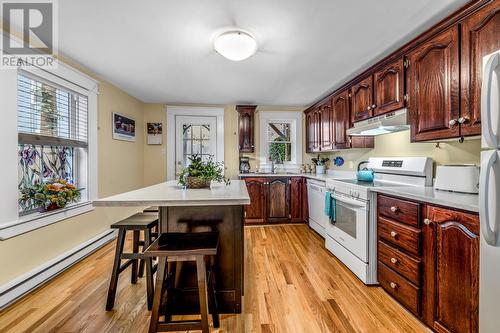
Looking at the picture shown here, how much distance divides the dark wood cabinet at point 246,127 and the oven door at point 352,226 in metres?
2.26

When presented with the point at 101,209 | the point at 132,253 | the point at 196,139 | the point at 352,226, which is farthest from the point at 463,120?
the point at 196,139

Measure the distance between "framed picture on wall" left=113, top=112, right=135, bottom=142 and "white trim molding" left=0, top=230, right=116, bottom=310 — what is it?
1518 mm

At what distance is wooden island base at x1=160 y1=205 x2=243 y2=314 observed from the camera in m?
1.73

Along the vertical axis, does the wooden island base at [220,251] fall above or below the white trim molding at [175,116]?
below

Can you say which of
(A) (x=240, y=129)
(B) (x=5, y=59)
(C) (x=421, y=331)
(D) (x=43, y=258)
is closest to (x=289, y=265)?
(C) (x=421, y=331)

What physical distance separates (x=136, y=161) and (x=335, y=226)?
3.52 m

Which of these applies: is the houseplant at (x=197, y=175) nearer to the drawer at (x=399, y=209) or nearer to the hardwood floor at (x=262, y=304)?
the hardwood floor at (x=262, y=304)

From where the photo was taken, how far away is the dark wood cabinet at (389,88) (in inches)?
88.4

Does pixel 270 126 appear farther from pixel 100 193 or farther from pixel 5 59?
pixel 5 59

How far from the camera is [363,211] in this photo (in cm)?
225

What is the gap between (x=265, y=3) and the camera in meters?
1.68

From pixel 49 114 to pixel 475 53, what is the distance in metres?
3.70

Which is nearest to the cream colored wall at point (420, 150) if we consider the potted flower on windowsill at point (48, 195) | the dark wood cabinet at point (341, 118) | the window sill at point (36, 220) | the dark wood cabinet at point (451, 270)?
the dark wood cabinet at point (341, 118)

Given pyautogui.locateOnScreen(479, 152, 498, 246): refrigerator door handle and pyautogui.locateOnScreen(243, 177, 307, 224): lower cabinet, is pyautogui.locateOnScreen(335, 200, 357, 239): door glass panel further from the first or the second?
pyautogui.locateOnScreen(243, 177, 307, 224): lower cabinet
